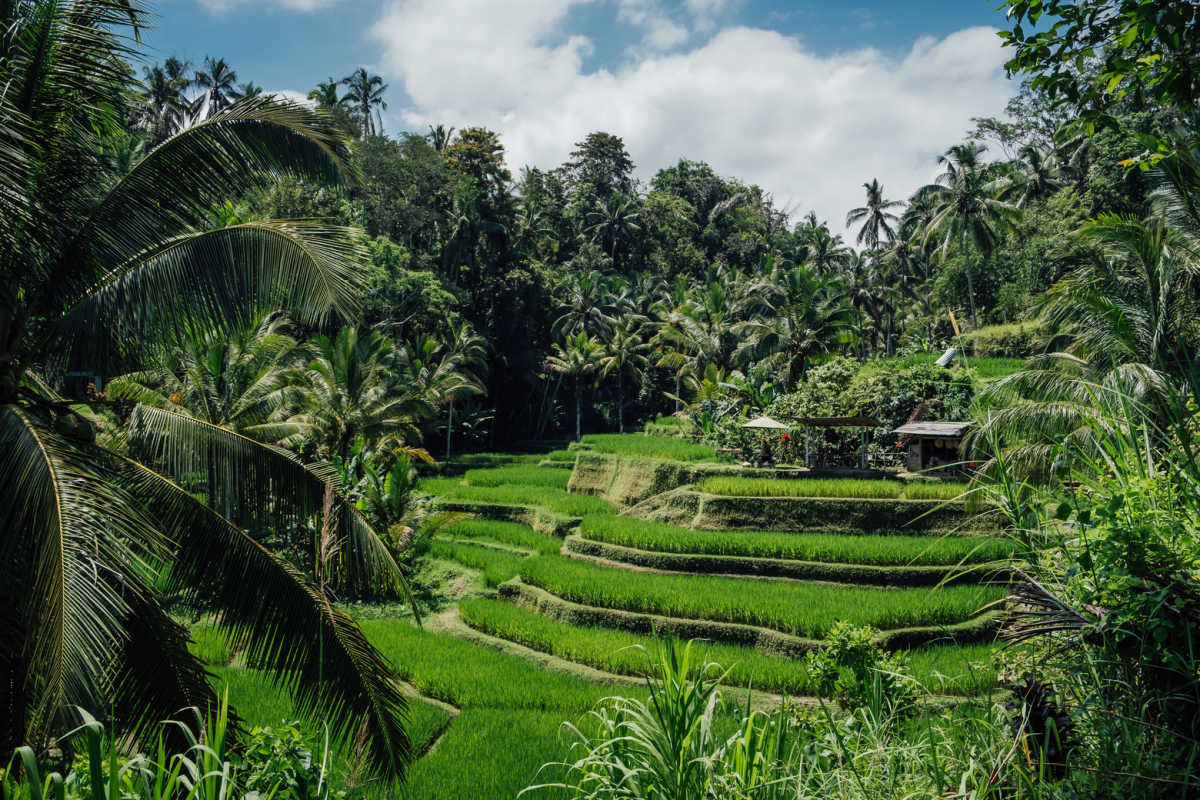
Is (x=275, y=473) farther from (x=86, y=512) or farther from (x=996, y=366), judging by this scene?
(x=996, y=366)

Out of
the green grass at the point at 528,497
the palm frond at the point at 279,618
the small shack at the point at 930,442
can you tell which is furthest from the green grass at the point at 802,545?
the palm frond at the point at 279,618

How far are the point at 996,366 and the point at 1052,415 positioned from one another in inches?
623

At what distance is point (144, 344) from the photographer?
4.77 meters

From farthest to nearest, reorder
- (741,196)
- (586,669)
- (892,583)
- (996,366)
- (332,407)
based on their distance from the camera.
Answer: (741,196), (996,366), (332,407), (892,583), (586,669)

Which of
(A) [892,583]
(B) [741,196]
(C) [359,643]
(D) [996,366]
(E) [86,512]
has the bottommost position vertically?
(A) [892,583]

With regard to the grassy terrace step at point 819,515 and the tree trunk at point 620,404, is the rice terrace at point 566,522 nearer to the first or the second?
the grassy terrace step at point 819,515

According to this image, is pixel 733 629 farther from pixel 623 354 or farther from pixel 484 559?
pixel 623 354

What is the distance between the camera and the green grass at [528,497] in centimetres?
1922

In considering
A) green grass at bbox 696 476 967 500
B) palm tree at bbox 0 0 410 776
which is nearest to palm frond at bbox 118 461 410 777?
palm tree at bbox 0 0 410 776

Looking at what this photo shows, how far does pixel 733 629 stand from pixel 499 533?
886 cm

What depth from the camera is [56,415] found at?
4484 mm

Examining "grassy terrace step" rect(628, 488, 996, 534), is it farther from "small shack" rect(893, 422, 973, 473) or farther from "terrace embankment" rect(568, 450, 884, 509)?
"small shack" rect(893, 422, 973, 473)

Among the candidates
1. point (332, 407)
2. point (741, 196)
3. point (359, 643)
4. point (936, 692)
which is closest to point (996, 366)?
point (936, 692)

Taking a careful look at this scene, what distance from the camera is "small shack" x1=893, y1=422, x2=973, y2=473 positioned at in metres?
15.6
